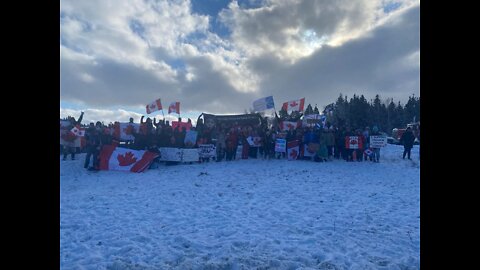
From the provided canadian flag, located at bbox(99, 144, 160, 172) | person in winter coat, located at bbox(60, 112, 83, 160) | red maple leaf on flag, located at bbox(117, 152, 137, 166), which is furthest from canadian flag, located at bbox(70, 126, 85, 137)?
red maple leaf on flag, located at bbox(117, 152, 137, 166)

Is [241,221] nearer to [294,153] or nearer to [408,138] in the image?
[294,153]

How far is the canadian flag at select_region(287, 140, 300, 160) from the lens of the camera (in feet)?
59.5

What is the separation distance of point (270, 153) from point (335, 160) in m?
3.96

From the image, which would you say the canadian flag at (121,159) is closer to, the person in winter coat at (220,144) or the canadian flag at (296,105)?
the person in winter coat at (220,144)

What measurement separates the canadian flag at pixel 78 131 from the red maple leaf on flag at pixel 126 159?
3858 mm

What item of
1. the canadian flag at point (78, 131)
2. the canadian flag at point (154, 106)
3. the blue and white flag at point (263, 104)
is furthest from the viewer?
the blue and white flag at point (263, 104)

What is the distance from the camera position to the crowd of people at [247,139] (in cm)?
1716

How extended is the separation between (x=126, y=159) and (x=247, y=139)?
282 inches

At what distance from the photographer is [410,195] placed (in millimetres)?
10117

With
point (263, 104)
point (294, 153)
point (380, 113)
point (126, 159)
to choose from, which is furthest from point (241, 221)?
point (380, 113)

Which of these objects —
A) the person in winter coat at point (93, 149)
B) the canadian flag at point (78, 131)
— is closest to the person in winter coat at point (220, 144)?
the person in winter coat at point (93, 149)

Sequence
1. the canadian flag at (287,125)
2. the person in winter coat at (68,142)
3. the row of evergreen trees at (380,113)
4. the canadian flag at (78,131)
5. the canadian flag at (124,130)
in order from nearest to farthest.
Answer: the person in winter coat at (68,142) < the canadian flag at (78,131) < the canadian flag at (124,130) < the canadian flag at (287,125) < the row of evergreen trees at (380,113)
